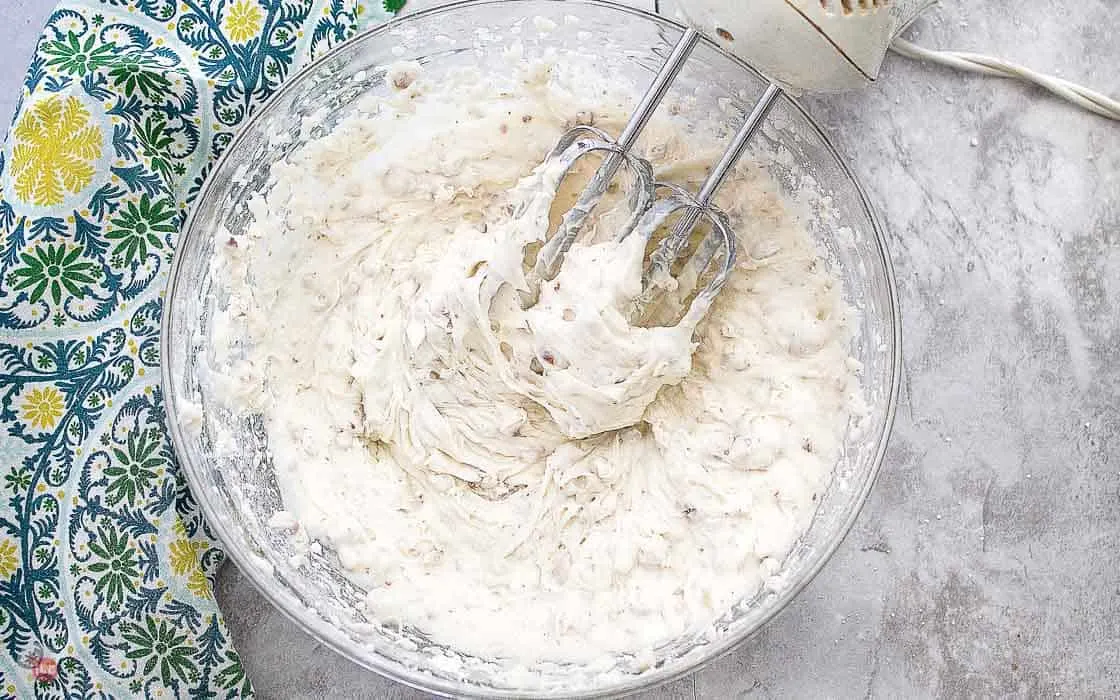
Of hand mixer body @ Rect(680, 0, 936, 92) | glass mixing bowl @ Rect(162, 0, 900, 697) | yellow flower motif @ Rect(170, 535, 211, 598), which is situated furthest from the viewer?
yellow flower motif @ Rect(170, 535, 211, 598)

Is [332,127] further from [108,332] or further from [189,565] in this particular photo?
[189,565]

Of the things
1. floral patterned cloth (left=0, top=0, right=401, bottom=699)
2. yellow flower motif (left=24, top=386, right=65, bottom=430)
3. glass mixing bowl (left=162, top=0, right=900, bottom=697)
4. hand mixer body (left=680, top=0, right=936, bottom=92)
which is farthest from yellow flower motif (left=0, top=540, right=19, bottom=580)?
hand mixer body (left=680, top=0, right=936, bottom=92)

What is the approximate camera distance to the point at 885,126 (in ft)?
4.88

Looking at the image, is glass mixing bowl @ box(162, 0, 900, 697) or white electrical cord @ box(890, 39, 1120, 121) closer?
glass mixing bowl @ box(162, 0, 900, 697)

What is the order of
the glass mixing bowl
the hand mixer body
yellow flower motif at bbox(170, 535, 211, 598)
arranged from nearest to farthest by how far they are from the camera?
the hand mixer body < the glass mixing bowl < yellow flower motif at bbox(170, 535, 211, 598)

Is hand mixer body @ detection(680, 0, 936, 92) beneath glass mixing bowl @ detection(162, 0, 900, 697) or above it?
above

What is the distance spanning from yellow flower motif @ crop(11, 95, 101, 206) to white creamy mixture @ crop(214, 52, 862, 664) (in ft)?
0.86

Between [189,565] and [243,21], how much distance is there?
854 mm

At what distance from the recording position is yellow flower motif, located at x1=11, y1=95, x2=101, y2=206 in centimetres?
135

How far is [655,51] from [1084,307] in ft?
2.70

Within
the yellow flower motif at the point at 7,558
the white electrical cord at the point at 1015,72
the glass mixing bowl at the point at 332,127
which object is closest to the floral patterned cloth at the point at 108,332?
the yellow flower motif at the point at 7,558

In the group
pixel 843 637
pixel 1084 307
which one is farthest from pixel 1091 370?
pixel 843 637

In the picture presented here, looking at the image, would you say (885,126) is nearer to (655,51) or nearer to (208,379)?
(655,51)

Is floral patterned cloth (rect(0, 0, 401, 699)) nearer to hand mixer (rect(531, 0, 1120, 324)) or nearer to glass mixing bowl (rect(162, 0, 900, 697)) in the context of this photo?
glass mixing bowl (rect(162, 0, 900, 697))
